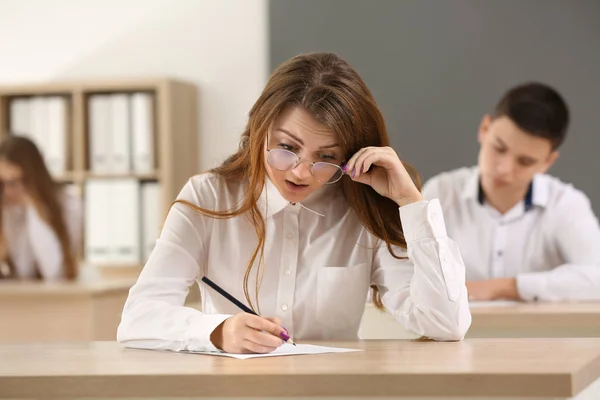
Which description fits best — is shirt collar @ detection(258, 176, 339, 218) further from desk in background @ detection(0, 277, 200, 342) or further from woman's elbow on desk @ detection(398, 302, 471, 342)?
desk in background @ detection(0, 277, 200, 342)

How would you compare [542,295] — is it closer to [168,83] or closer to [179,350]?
[179,350]

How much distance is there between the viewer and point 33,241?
445 cm

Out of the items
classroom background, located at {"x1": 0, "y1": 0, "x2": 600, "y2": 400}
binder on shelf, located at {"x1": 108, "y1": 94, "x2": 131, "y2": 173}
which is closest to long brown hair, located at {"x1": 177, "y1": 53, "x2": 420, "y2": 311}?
classroom background, located at {"x1": 0, "y1": 0, "x2": 600, "y2": 400}

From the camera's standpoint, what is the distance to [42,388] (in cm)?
150

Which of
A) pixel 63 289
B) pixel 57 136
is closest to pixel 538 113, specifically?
pixel 63 289

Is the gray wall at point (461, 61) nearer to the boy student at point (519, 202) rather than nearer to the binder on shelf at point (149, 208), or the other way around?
the boy student at point (519, 202)

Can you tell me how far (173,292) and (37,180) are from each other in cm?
279

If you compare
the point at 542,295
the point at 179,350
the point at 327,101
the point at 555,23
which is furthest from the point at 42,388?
the point at 555,23

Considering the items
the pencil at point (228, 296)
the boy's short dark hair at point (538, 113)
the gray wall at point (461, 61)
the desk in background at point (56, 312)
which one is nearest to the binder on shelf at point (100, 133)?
the gray wall at point (461, 61)

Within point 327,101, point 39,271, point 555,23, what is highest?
point 555,23

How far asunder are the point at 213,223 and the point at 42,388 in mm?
670

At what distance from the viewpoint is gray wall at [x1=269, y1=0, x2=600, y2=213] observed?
468cm

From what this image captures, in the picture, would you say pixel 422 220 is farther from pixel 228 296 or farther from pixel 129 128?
pixel 129 128

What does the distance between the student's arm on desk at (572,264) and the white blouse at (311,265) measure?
1179 mm
